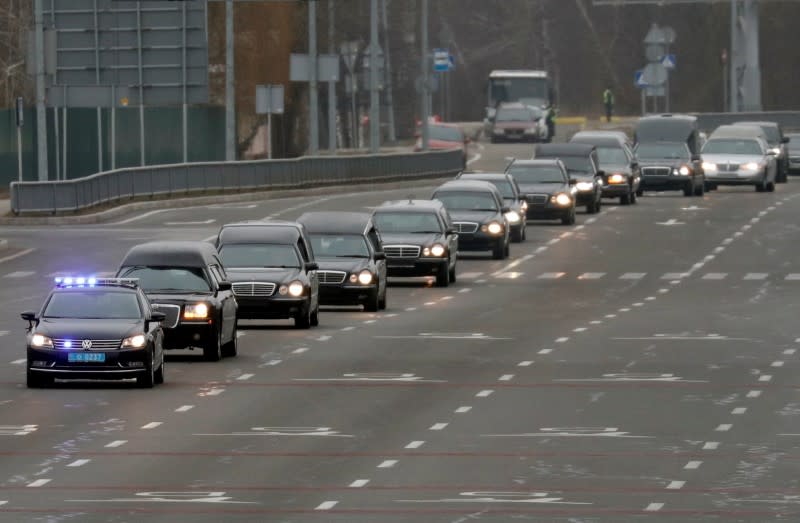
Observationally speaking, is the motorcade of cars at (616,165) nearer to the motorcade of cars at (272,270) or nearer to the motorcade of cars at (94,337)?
the motorcade of cars at (272,270)

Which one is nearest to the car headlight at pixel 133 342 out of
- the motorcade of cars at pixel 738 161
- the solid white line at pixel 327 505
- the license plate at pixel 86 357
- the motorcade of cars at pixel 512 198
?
the license plate at pixel 86 357

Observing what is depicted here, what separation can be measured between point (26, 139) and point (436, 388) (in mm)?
53154

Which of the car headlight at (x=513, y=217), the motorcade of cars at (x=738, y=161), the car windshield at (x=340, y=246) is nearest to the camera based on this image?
the car windshield at (x=340, y=246)

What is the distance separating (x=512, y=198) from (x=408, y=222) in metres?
10.2

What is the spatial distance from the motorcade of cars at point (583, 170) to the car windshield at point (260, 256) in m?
28.8

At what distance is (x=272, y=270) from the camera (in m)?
33.9

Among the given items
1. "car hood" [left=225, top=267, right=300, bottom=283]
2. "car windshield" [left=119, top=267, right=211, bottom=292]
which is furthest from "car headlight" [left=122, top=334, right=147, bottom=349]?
"car hood" [left=225, top=267, right=300, bottom=283]

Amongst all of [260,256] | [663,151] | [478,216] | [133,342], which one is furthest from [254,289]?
[663,151]

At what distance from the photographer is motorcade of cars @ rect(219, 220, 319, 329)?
110 feet

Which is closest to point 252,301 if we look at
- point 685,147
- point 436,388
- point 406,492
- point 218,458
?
point 436,388

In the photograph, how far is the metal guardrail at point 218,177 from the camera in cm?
5972

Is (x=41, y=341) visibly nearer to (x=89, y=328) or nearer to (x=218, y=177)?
(x=89, y=328)

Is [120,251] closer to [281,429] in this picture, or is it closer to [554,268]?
[554,268]

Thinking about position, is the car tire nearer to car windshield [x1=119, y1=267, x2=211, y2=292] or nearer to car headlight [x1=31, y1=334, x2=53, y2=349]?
car windshield [x1=119, y1=267, x2=211, y2=292]
